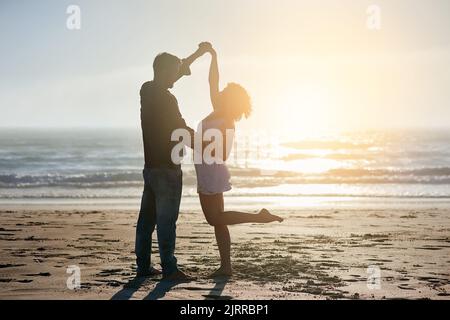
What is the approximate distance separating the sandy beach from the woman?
59 cm

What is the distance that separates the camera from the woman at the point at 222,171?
718cm

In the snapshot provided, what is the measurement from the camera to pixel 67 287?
266 inches

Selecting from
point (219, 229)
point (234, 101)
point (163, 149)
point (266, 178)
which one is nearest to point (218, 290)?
point (219, 229)

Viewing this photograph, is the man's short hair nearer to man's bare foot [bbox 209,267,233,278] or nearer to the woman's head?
the woman's head

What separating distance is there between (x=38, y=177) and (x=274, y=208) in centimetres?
1725

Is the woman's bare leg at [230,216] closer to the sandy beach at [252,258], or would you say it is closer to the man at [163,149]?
the man at [163,149]

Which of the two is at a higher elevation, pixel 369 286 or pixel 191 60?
pixel 191 60

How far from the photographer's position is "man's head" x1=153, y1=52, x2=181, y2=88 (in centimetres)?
705

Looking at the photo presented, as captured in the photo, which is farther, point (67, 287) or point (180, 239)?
point (180, 239)

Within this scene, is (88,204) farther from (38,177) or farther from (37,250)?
(38,177)

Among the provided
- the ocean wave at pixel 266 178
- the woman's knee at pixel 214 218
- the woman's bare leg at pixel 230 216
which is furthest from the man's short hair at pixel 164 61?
the ocean wave at pixel 266 178

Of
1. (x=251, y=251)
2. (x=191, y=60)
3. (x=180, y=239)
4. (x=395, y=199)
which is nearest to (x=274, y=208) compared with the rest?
(x=395, y=199)

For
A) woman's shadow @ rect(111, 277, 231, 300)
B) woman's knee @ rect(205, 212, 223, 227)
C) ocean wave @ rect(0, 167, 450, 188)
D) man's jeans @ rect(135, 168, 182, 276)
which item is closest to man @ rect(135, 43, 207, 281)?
man's jeans @ rect(135, 168, 182, 276)

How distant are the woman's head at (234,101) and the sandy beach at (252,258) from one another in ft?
5.38
